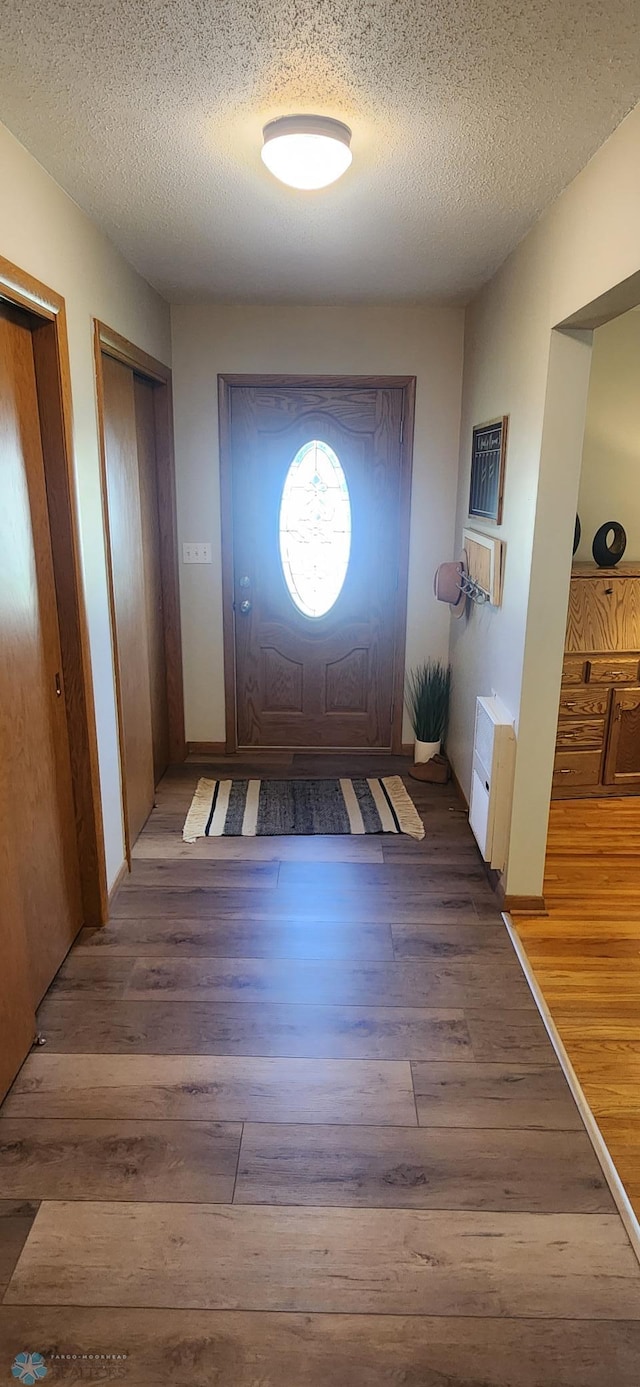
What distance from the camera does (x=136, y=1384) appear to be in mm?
1385

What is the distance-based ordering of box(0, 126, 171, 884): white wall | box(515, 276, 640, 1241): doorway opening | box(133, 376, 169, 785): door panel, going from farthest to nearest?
box(133, 376, 169, 785): door panel → box(515, 276, 640, 1241): doorway opening → box(0, 126, 171, 884): white wall

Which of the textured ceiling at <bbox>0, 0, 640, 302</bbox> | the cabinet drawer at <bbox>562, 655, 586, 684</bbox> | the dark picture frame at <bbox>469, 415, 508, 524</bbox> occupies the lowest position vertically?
the cabinet drawer at <bbox>562, 655, 586, 684</bbox>

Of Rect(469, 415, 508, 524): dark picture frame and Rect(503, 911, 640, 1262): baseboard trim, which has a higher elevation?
Rect(469, 415, 508, 524): dark picture frame

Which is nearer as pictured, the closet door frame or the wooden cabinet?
the closet door frame

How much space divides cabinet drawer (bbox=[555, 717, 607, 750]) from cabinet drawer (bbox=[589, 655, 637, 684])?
200 mm

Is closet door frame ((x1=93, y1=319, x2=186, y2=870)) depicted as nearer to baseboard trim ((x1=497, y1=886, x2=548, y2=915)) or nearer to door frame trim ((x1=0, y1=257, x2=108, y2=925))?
door frame trim ((x1=0, y1=257, x2=108, y2=925))

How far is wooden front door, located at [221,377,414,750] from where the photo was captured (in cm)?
400

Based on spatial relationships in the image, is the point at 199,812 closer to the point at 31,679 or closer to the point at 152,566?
the point at 152,566

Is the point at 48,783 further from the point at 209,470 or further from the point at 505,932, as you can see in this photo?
the point at 209,470

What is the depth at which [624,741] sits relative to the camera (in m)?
3.86

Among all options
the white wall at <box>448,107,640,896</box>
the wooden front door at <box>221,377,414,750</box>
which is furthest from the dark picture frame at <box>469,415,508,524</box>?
the wooden front door at <box>221,377,414,750</box>

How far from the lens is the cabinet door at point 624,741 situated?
381cm

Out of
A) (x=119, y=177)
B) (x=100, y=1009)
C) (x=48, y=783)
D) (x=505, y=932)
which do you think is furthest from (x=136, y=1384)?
(x=119, y=177)

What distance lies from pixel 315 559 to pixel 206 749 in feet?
4.02
